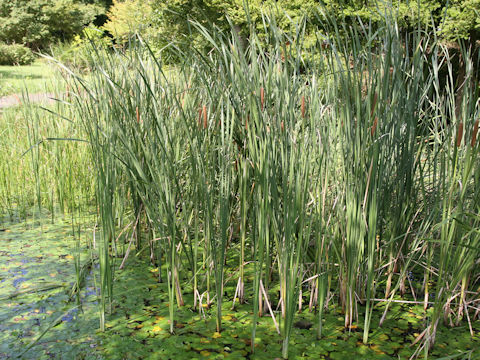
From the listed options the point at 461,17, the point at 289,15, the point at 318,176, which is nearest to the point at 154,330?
the point at 318,176

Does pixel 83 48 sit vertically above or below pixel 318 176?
above

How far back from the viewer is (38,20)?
20828 millimetres

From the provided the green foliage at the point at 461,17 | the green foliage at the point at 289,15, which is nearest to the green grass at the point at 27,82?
the green foliage at the point at 289,15

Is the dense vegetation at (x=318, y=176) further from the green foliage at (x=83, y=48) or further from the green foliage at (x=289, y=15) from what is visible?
the green foliage at (x=289, y=15)

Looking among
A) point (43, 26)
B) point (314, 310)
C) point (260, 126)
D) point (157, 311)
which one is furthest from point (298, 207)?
point (43, 26)

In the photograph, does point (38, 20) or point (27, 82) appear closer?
point (27, 82)

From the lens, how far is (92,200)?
13.0 feet

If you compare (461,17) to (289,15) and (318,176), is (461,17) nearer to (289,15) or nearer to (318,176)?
(289,15)

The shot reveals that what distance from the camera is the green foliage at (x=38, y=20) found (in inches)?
789

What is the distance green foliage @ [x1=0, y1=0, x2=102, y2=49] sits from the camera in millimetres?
20031

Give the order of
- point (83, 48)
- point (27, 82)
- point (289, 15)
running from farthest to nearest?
1. point (27, 82)
2. point (289, 15)
3. point (83, 48)

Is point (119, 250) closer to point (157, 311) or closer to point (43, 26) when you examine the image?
point (157, 311)

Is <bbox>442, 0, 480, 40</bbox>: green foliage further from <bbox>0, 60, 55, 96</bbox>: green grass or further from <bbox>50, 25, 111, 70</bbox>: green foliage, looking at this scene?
<bbox>0, 60, 55, 96</bbox>: green grass

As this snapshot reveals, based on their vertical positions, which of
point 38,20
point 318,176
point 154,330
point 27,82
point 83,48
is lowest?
point 154,330
